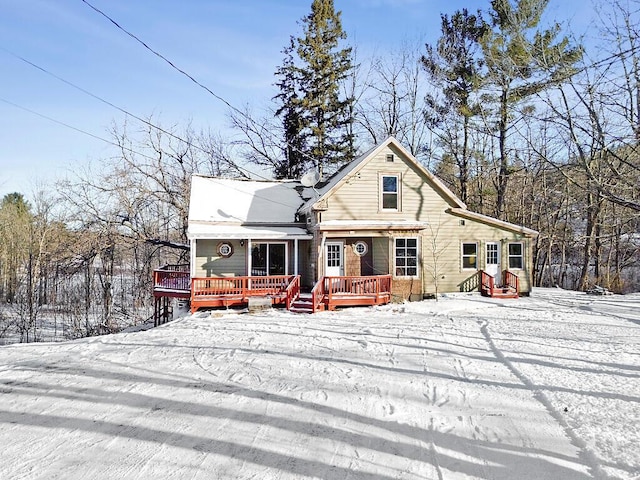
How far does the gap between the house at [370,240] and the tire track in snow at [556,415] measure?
6.75 meters

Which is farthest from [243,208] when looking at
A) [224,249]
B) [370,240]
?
[370,240]

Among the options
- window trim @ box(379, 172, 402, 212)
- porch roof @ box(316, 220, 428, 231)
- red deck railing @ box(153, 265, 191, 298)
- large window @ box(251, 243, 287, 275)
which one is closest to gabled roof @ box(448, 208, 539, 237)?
porch roof @ box(316, 220, 428, 231)

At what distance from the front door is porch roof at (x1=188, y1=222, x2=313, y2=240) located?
25.5 ft

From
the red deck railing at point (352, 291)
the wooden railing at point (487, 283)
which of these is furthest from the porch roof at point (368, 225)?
the wooden railing at point (487, 283)

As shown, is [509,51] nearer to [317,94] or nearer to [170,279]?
[317,94]

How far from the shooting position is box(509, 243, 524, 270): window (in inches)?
660

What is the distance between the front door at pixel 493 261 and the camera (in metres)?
16.6

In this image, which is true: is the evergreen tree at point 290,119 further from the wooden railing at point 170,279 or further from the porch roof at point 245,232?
the wooden railing at point 170,279

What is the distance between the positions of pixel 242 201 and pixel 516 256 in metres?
12.2

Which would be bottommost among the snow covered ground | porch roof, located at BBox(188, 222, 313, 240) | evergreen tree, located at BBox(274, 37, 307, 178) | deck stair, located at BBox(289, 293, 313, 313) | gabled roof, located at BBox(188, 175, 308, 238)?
the snow covered ground

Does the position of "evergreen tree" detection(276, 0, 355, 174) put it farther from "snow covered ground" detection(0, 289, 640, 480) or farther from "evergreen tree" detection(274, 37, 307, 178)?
"snow covered ground" detection(0, 289, 640, 480)

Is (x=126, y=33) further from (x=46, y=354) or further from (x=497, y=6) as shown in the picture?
(x=497, y=6)

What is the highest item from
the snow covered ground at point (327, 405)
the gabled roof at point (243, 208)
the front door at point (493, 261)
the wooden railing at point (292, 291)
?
the gabled roof at point (243, 208)

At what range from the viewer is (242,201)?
17.1 metres
